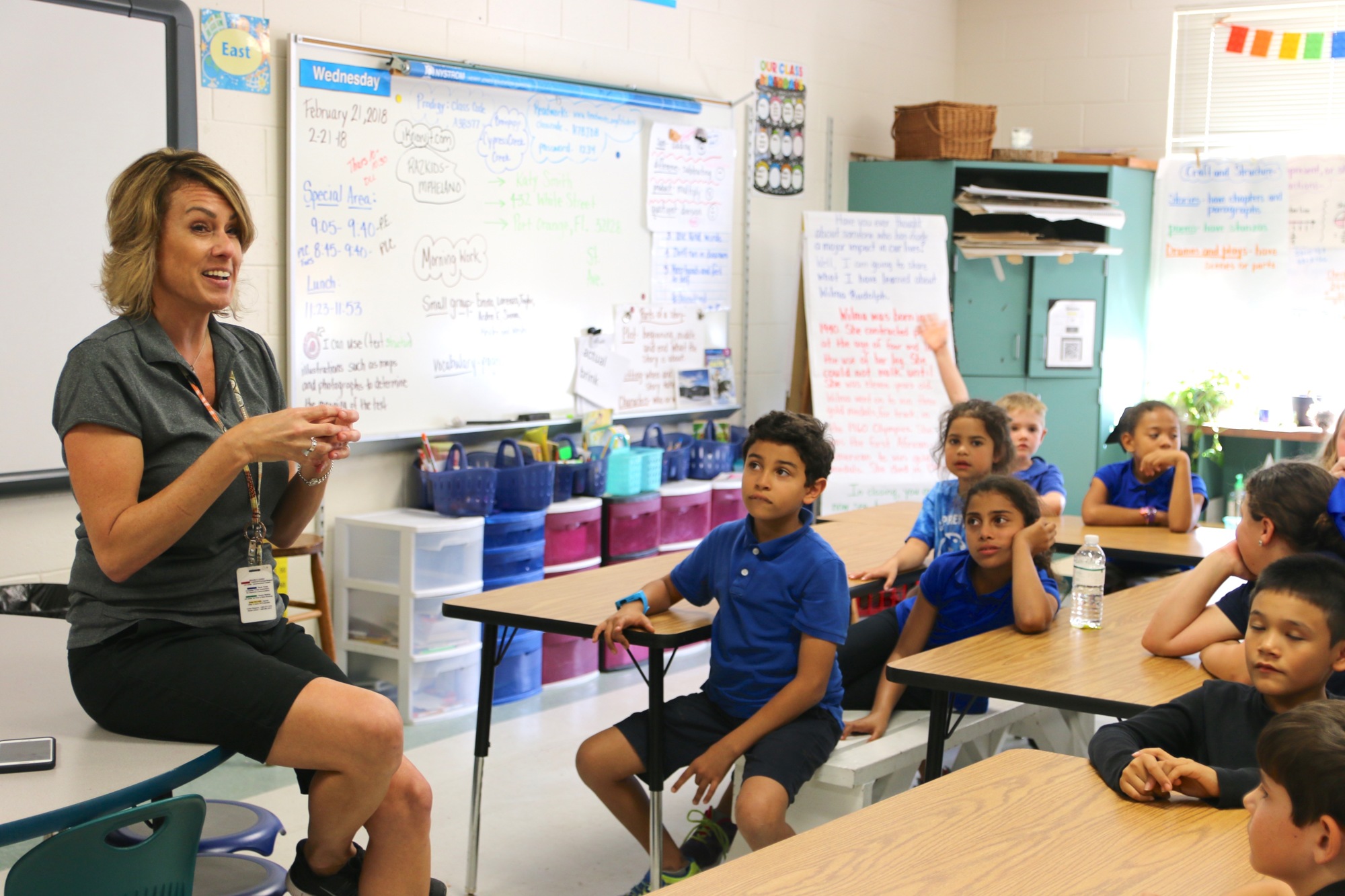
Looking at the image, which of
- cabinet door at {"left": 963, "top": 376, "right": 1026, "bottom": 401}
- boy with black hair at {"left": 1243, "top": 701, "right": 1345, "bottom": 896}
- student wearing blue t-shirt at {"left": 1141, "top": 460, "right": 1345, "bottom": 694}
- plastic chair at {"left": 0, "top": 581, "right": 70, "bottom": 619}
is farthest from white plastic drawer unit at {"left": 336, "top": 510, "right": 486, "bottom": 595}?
boy with black hair at {"left": 1243, "top": 701, "right": 1345, "bottom": 896}

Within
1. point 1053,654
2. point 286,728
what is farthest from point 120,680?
point 1053,654

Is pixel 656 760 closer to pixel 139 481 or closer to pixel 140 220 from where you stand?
pixel 139 481

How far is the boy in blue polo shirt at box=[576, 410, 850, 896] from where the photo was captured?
8.11 ft

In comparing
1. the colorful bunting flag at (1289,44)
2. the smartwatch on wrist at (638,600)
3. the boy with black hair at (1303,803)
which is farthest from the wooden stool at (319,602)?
the colorful bunting flag at (1289,44)

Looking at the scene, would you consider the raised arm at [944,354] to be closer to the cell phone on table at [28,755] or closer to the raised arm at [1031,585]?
the raised arm at [1031,585]

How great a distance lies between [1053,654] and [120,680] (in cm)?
159

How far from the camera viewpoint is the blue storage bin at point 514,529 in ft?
14.1

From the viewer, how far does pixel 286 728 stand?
171 cm

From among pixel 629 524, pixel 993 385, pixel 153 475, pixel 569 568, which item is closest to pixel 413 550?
pixel 569 568

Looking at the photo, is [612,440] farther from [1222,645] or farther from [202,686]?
[202,686]

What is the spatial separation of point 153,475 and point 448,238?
8.94 ft

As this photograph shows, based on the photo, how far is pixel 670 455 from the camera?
516 centimetres

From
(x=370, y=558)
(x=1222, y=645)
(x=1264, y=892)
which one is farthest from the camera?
(x=370, y=558)

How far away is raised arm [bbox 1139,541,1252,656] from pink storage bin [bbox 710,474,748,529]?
291 cm
